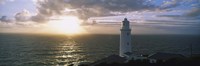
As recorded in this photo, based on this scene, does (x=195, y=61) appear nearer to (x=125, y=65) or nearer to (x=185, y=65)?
(x=185, y=65)

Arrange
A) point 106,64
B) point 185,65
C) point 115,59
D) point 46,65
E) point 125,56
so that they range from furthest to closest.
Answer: point 46,65 → point 125,56 → point 115,59 → point 106,64 → point 185,65

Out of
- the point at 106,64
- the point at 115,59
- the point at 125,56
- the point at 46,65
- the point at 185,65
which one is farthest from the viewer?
the point at 46,65

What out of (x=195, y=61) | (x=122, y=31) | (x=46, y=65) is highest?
(x=122, y=31)

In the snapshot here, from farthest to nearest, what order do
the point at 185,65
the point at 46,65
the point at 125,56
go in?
1. the point at 46,65
2. the point at 125,56
3. the point at 185,65

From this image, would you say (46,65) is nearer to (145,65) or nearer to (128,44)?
(128,44)

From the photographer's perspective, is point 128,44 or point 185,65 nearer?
point 185,65

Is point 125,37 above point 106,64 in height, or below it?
above

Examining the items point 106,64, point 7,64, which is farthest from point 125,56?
point 7,64

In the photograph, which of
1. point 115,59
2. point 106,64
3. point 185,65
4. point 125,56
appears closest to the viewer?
point 185,65

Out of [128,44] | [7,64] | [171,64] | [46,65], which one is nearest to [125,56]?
[128,44]
